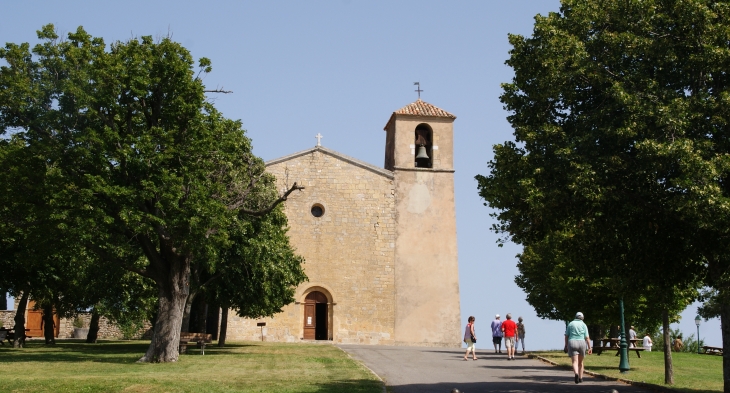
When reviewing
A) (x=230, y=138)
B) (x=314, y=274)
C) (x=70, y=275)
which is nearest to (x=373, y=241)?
(x=314, y=274)

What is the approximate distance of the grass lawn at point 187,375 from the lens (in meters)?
13.6

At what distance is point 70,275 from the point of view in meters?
29.4

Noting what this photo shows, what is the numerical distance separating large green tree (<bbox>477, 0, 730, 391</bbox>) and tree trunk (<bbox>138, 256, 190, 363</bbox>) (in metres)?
9.32

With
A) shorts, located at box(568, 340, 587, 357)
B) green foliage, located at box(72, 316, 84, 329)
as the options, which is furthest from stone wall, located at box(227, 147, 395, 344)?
shorts, located at box(568, 340, 587, 357)

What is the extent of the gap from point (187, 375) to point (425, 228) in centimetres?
2425

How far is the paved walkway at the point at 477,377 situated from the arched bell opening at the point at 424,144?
1839cm

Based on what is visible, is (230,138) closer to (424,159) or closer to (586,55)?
(586,55)

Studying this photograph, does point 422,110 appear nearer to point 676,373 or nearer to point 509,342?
point 509,342

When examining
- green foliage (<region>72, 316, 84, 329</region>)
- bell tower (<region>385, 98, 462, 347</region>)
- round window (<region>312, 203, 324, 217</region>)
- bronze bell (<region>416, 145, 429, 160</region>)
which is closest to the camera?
bell tower (<region>385, 98, 462, 347</region>)

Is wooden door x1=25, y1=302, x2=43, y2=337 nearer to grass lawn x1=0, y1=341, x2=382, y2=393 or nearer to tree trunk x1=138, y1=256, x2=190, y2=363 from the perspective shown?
grass lawn x1=0, y1=341, x2=382, y2=393

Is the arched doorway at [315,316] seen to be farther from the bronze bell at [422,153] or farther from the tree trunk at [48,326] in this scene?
the tree trunk at [48,326]

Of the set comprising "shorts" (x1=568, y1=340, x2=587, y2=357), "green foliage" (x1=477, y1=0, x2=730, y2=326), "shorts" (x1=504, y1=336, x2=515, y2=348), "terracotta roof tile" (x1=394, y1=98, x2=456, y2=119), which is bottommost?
"shorts" (x1=504, y1=336, x2=515, y2=348)

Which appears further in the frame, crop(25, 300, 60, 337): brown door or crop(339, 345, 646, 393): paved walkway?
crop(25, 300, 60, 337): brown door

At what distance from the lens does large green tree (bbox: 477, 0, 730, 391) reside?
41.9 ft
